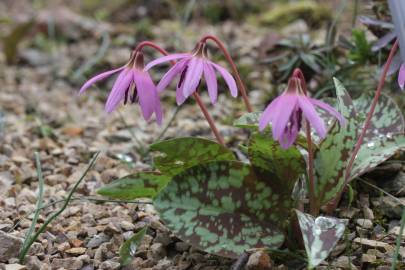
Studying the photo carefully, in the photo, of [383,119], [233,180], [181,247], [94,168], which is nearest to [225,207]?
[233,180]

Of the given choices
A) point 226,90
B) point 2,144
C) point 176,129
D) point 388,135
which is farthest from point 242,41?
point 388,135

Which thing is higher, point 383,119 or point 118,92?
point 118,92

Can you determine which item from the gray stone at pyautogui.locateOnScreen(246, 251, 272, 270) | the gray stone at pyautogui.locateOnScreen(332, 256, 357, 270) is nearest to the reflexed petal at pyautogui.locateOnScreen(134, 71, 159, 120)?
the gray stone at pyautogui.locateOnScreen(246, 251, 272, 270)

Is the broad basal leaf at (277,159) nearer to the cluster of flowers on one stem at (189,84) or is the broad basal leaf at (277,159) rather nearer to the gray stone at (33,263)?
the cluster of flowers on one stem at (189,84)

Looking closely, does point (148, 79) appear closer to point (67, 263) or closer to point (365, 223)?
point (67, 263)

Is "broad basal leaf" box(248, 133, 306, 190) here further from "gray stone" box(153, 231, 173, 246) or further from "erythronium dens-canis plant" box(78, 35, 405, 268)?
"gray stone" box(153, 231, 173, 246)

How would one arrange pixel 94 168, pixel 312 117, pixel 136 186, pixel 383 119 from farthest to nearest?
pixel 94 168
pixel 383 119
pixel 136 186
pixel 312 117

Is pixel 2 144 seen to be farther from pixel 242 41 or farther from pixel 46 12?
pixel 46 12

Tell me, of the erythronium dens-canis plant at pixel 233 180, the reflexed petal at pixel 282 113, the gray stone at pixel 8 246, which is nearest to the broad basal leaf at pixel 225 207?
the erythronium dens-canis plant at pixel 233 180
